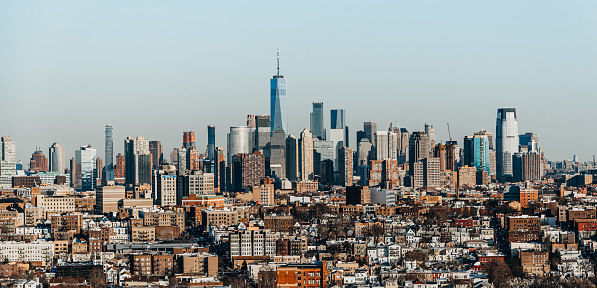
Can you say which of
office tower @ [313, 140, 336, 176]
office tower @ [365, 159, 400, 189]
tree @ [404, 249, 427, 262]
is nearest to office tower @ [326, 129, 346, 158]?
office tower @ [313, 140, 336, 176]

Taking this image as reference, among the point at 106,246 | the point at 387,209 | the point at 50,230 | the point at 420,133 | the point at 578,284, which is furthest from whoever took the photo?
the point at 420,133

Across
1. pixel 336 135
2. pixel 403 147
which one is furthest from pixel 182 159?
pixel 336 135

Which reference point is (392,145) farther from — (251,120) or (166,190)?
(166,190)

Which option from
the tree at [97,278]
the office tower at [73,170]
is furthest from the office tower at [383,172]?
the tree at [97,278]

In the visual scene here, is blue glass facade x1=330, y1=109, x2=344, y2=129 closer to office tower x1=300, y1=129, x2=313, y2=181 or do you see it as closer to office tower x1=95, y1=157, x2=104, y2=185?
office tower x1=300, y1=129, x2=313, y2=181

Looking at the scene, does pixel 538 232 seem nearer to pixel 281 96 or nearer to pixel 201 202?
pixel 201 202

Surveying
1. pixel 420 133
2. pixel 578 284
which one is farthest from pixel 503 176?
pixel 578 284
